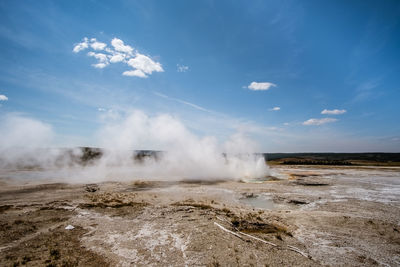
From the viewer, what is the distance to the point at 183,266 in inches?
255

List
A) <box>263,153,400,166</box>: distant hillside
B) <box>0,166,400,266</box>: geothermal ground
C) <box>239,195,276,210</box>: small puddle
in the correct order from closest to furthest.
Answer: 1. <box>0,166,400,266</box>: geothermal ground
2. <box>239,195,276,210</box>: small puddle
3. <box>263,153,400,166</box>: distant hillside

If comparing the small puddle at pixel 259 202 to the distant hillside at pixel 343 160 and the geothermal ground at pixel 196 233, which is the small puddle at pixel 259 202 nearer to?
the geothermal ground at pixel 196 233

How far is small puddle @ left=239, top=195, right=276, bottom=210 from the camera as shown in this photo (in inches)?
583

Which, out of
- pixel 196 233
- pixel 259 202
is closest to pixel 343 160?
pixel 259 202

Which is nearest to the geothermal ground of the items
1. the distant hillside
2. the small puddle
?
the small puddle

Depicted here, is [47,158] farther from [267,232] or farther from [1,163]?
[267,232]

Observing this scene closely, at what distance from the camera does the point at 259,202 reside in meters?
16.1

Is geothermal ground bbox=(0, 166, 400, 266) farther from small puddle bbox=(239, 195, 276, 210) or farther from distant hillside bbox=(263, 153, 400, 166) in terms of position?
distant hillside bbox=(263, 153, 400, 166)

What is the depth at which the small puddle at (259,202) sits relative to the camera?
48.6 feet

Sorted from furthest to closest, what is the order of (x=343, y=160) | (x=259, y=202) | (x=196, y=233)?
(x=343, y=160) → (x=259, y=202) → (x=196, y=233)

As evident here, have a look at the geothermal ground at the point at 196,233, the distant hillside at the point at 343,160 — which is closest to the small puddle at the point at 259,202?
the geothermal ground at the point at 196,233

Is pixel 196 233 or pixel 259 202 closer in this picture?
pixel 196 233

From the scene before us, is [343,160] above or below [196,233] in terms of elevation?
below

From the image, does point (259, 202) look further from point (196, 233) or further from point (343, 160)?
point (343, 160)
